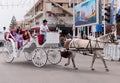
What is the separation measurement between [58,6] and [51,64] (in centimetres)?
4812

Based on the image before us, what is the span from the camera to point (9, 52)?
1564cm

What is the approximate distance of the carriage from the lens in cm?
1381

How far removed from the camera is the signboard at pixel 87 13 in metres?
34.5

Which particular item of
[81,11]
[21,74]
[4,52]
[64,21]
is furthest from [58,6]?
[21,74]

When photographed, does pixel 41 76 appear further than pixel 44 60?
No

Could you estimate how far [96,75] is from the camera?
38.1ft

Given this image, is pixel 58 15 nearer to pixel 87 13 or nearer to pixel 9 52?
pixel 87 13

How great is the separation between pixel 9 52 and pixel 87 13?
76.5 ft

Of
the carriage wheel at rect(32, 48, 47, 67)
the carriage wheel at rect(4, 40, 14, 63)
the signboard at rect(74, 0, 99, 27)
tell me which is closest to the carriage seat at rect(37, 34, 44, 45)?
the carriage wheel at rect(32, 48, 47, 67)

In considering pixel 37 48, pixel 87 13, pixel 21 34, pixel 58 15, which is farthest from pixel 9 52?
pixel 58 15

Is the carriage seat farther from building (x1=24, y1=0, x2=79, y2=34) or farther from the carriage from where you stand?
building (x1=24, y1=0, x2=79, y2=34)

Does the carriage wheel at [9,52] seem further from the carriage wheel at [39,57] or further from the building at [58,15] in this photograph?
the building at [58,15]

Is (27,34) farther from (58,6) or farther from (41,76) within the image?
(58,6)

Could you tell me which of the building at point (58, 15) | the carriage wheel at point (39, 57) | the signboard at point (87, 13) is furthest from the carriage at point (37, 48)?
the building at point (58, 15)
